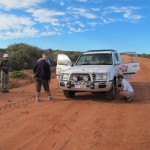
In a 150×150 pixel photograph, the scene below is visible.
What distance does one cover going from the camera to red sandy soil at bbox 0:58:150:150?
672cm

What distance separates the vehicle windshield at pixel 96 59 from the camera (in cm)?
1359

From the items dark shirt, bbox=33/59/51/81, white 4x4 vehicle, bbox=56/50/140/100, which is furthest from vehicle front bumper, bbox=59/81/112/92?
dark shirt, bbox=33/59/51/81

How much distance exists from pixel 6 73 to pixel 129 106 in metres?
6.78

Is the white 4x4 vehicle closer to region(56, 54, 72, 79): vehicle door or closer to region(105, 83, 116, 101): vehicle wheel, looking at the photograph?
region(105, 83, 116, 101): vehicle wheel

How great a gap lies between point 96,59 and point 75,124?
5.76 m

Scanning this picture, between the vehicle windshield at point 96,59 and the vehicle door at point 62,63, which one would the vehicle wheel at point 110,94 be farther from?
the vehicle door at point 62,63

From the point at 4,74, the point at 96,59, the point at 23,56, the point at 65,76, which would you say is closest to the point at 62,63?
the point at 96,59

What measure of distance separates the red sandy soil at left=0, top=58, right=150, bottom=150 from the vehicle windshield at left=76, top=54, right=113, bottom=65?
167 cm

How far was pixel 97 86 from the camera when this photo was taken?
11867 mm

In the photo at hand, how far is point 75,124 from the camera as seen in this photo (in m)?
8.37

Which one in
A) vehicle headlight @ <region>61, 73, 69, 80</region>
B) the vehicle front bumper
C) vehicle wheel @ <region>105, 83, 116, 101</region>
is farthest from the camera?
vehicle headlight @ <region>61, 73, 69, 80</region>

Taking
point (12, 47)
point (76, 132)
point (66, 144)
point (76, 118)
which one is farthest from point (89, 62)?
point (12, 47)

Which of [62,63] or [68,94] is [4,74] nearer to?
[62,63]

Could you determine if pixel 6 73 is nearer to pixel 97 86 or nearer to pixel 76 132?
pixel 97 86
